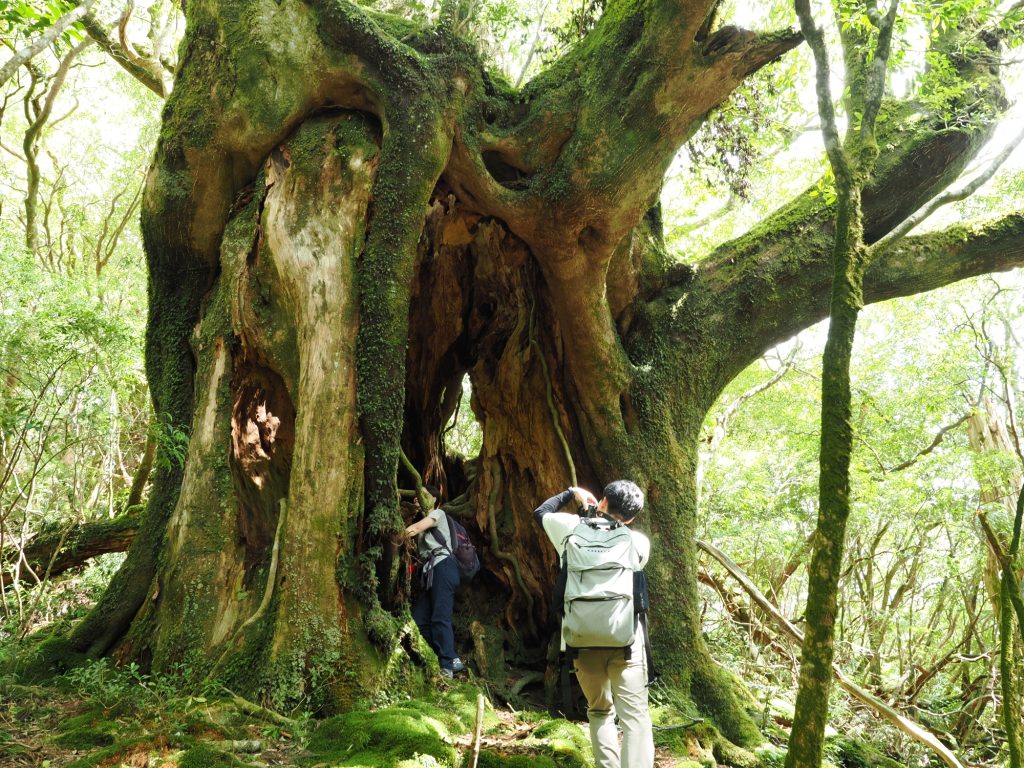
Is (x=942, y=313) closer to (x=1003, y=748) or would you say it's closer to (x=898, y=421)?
(x=898, y=421)

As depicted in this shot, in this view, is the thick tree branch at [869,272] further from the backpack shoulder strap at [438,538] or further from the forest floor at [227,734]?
the forest floor at [227,734]

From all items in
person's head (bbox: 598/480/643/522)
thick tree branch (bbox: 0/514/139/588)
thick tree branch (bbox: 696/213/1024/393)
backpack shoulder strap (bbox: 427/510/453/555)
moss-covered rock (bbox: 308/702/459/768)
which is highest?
thick tree branch (bbox: 696/213/1024/393)

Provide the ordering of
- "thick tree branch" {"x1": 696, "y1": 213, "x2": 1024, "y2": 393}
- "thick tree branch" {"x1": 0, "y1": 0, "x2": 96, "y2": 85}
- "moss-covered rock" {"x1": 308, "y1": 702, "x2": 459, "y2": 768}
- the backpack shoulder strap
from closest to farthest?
"moss-covered rock" {"x1": 308, "y1": 702, "x2": 459, "y2": 768}, "thick tree branch" {"x1": 0, "y1": 0, "x2": 96, "y2": 85}, the backpack shoulder strap, "thick tree branch" {"x1": 696, "y1": 213, "x2": 1024, "y2": 393}

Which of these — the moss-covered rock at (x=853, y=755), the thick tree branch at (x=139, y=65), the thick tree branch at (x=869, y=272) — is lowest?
the moss-covered rock at (x=853, y=755)

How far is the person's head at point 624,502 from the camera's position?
3.73 metres

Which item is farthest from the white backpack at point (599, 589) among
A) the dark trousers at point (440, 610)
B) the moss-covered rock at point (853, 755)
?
the moss-covered rock at point (853, 755)

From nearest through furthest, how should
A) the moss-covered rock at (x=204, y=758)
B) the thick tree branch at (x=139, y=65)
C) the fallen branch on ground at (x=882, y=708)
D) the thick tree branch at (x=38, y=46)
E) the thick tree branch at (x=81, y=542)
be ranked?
1. the moss-covered rock at (x=204, y=758)
2. the thick tree branch at (x=38, y=46)
3. the fallen branch on ground at (x=882, y=708)
4. the thick tree branch at (x=81, y=542)
5. the thick tree branch at (x=139, y=65)

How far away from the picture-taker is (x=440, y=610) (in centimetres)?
521

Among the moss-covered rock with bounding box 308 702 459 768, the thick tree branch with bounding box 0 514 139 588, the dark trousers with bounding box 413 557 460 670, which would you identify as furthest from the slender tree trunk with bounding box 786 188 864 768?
the thick tree branch with bounding box 0 514 139 588

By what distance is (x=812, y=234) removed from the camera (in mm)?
6051

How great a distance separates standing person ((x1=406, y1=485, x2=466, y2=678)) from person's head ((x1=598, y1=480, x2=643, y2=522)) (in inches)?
73.2

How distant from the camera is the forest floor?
9.66ft

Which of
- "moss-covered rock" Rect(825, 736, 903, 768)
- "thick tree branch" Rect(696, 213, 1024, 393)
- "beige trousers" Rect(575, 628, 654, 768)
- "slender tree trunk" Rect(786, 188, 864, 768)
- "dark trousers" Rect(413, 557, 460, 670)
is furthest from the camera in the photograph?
"thick tree branch" Rect(696, 213, 1024, 393)

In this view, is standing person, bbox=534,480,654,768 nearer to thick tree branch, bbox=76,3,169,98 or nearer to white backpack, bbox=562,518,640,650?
white backpack, bbox=562,518,640,650
